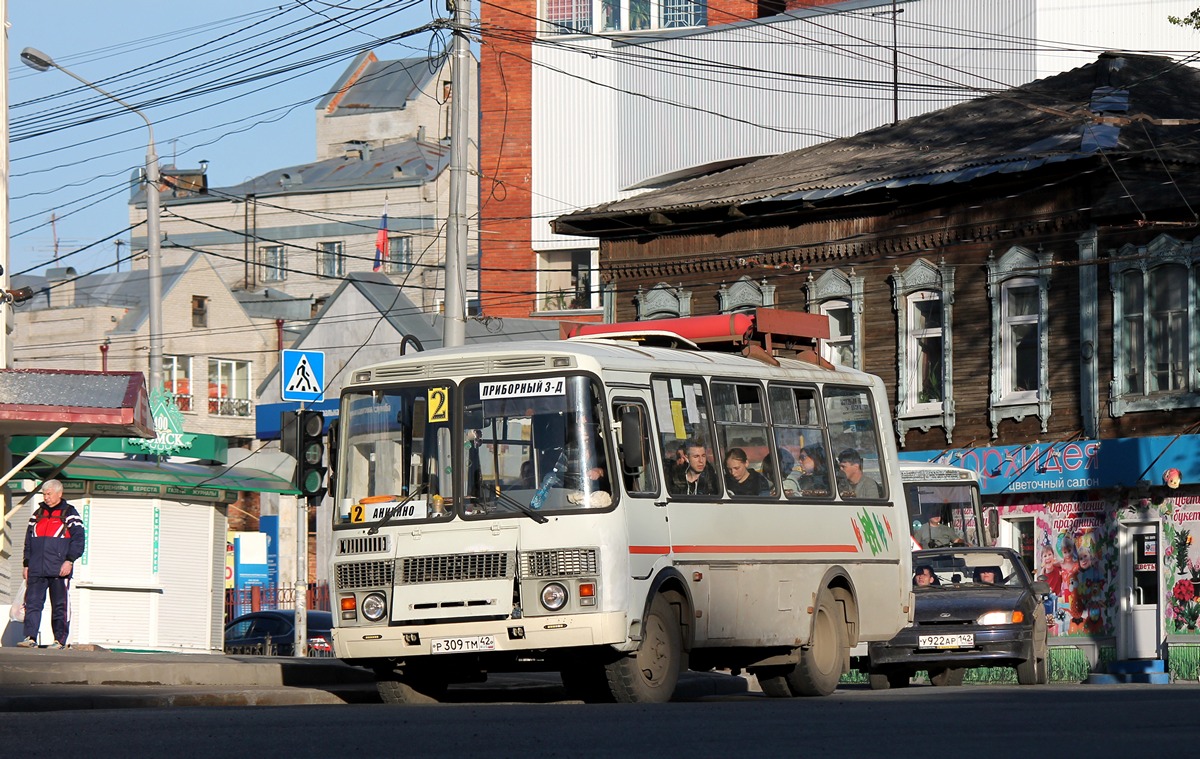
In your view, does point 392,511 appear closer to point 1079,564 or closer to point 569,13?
point 1079,564

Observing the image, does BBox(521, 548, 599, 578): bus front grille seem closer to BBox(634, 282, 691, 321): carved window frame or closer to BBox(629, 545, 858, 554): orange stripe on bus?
BBox(629, 545, 858, 554): orange stripe on bus

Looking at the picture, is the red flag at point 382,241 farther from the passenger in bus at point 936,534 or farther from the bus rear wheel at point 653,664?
the bus rear wheel at point 653,664

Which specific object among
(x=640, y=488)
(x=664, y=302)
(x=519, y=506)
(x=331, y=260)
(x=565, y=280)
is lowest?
(x=519, y=506)

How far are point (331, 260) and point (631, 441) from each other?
79.2 m

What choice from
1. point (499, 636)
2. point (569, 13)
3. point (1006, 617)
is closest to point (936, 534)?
point (1006, 617)

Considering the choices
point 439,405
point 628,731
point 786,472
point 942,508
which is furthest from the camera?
point 942,508

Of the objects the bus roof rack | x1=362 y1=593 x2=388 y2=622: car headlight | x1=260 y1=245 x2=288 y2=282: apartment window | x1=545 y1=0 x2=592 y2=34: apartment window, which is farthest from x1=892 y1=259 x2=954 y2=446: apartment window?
x1=260 y1=245 x2=288 y2=282: apartment window

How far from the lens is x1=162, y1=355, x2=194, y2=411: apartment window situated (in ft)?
265

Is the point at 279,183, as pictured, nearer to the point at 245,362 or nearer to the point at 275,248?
the point at 275,248

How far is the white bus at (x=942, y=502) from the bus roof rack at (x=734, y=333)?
10426 millimetres

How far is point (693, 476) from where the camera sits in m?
15.7

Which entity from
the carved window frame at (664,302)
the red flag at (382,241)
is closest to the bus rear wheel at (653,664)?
the carved window frame at (664,302)

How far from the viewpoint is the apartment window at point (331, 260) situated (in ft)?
301

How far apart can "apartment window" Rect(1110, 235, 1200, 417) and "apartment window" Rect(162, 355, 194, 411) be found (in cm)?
5503
